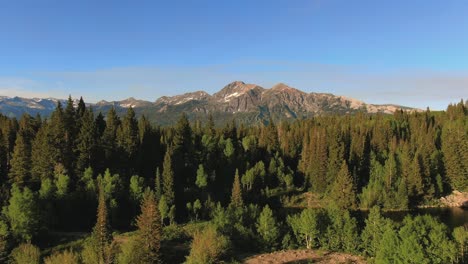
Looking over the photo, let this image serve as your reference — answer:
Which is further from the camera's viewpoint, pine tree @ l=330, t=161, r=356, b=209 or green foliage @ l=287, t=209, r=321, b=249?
pine tree @ l=330, t=161, r=356, b=209

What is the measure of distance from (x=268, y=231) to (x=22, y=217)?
36360 mm

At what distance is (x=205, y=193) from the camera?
3374 inches

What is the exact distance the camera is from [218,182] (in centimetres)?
9819

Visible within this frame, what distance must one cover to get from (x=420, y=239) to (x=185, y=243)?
3243 centimetres

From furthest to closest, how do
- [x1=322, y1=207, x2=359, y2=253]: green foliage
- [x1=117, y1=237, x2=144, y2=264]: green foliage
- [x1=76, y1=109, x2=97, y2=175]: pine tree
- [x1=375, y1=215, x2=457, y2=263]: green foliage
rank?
[x1=76, y1=109, x2=97, y2=175]: pine tree → [x1=322, y1=207, x2=359, y2=253]: green foliage → [x1=117, y1=237, x2=144, y2=264]: green foliage → [x1=375, y1=215, x2=457, y2=263]: green foliage

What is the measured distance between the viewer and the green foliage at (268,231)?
5397 centimetres

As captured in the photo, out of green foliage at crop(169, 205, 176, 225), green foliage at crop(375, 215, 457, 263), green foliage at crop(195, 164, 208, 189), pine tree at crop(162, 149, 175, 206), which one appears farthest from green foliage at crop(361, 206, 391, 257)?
green foliage at crop(195, 164, 208, 189)

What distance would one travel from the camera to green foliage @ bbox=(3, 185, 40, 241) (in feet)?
179

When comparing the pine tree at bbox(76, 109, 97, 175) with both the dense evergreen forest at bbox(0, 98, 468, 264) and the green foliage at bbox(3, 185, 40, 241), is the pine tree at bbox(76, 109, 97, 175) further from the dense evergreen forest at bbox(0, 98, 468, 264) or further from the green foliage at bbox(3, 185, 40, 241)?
the green foliage at bbox(3, 185, 40, 241)

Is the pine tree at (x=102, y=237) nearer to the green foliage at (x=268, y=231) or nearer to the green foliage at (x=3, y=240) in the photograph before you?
the green foliage at (x=3, y=240)

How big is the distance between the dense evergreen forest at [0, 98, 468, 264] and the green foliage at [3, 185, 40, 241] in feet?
0.50

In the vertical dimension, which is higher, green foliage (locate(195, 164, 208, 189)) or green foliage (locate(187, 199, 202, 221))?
green foliage (locate(195, 164, 208, 189))

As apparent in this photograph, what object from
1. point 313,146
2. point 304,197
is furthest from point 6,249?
point 313,146

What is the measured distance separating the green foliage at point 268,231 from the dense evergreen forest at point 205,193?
0.51 ft
